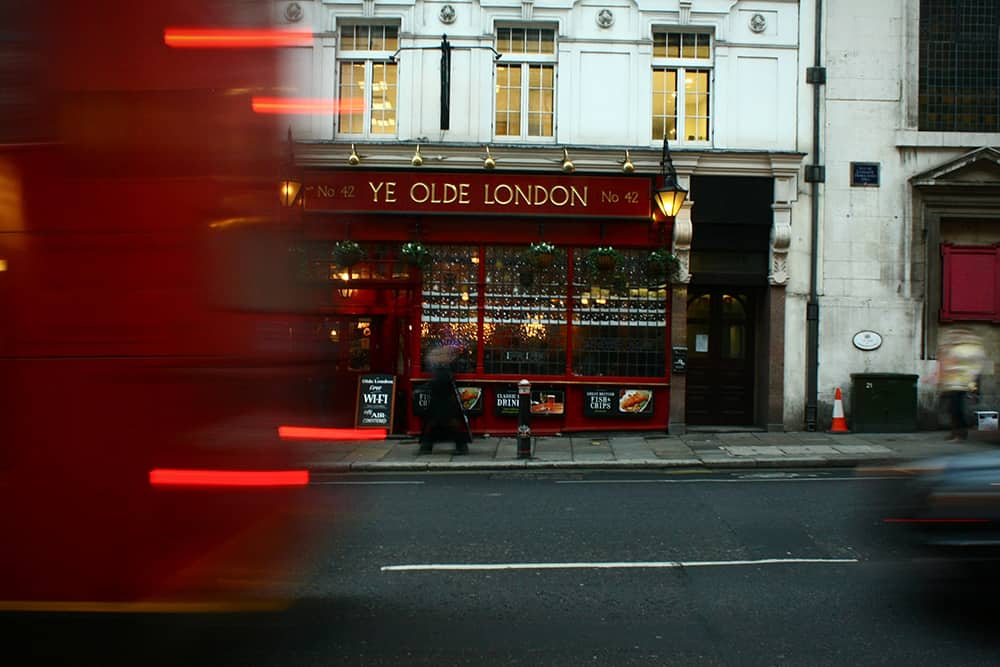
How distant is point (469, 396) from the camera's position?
15.2 m

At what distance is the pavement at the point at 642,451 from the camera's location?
39.5 feet

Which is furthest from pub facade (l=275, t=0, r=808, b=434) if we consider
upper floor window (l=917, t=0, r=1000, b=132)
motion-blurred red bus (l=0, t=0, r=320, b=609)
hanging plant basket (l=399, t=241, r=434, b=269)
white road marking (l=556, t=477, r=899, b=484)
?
motion-blurred red bus (l=0, t=0, r=320, b=609)

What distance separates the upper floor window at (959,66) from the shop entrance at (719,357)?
5.20 m

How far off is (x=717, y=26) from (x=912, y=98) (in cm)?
415

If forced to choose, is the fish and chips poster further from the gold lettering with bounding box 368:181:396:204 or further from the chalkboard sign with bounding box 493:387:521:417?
the gold lettering with bounding box 368:181:396:204

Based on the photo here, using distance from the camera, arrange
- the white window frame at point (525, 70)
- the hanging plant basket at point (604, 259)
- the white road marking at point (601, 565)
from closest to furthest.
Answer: the white road marking at point (601, 565) < the hanging plant basket at point (604, 259) < the white window frame at point (525, 70)

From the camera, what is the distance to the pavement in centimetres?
1205

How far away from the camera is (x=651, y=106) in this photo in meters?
15.5

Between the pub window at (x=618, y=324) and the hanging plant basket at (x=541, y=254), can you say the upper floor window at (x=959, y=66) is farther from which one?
the hanging plant basket at (x=541, y=254)

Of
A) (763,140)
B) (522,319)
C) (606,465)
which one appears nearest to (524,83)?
(522,319)

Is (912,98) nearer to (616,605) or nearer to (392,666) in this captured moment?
(616,605)

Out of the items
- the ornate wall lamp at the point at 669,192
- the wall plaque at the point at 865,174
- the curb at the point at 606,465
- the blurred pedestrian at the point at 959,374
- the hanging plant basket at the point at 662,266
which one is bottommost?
the curb at the point at 606,465

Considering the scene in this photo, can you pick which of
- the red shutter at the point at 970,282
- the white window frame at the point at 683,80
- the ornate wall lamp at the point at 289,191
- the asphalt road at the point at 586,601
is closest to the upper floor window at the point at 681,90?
the white window frame at the point at 683,80

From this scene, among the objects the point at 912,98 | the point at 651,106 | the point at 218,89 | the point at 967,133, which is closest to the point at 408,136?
the point at 651,106
